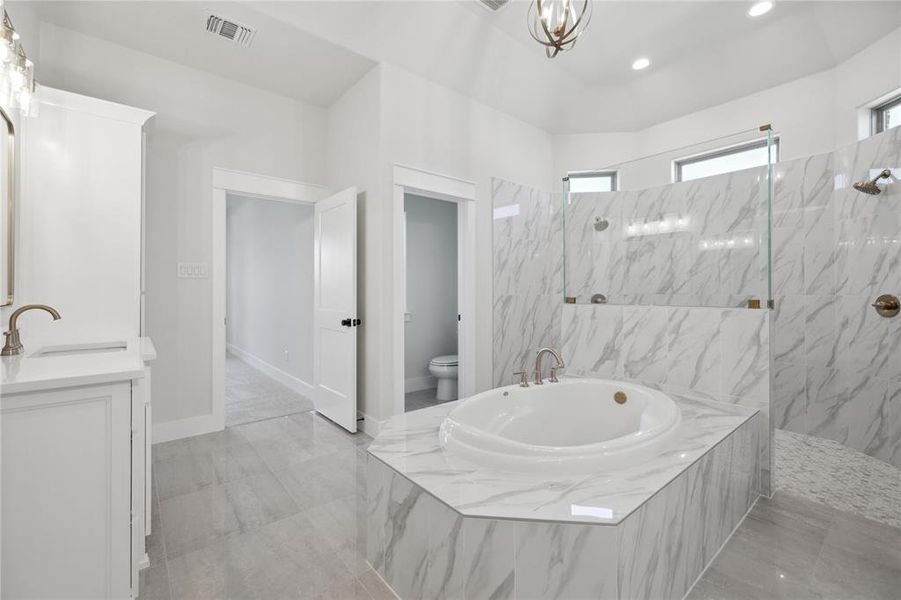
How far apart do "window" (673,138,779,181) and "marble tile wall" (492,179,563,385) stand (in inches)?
49.3

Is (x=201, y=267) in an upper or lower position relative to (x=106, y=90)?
lower

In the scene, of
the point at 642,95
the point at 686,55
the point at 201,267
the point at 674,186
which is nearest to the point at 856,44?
the point at 686,55

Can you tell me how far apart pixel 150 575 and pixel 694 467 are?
2.16 metres

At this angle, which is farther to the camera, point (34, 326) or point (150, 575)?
point (34, 326)

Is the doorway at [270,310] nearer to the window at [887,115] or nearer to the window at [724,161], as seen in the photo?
the window at [724,161]

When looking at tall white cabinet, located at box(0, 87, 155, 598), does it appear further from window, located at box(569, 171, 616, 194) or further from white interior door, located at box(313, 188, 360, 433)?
window, located at box(569, 171, 616, 194)

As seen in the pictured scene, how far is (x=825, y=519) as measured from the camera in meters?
1.99

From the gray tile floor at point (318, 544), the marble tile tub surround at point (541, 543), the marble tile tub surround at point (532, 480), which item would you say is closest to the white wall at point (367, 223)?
the gray tile floor at point (318, 544)

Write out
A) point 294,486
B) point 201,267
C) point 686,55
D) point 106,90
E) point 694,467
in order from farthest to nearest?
point 686,55 < point 201,267 < point 106,90 < point 294,486 < point 694,467

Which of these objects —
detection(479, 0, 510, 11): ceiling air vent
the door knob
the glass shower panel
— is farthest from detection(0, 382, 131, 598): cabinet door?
the door knob

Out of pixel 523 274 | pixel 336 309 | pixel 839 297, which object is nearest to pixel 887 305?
pixel 839 297

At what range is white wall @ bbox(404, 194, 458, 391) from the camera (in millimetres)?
4543

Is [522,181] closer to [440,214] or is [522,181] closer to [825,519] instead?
[440,214]

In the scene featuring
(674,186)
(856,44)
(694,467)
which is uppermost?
(856,44)
